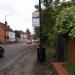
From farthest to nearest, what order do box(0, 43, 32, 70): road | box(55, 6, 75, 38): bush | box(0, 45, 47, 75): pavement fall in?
box(0, 43, 32, 70): road, box(0, 45, 47, 75): pavement, box(55, 6, 75, 38): bush

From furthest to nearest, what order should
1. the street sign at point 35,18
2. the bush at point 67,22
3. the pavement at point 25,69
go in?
the street sign at point 35,18 → the pavement at point 25,69 → the bush at point 67,22

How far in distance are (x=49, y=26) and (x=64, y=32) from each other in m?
19.9

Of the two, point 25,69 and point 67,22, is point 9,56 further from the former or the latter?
Result: point 67,22

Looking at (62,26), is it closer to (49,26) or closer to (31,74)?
(31,74)

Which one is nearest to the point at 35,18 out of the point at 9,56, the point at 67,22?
the point at 9,56

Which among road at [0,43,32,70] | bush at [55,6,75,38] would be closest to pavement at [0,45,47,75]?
road at [0,43,32,70]

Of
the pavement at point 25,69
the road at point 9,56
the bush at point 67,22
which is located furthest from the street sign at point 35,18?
the bush at point 67,22

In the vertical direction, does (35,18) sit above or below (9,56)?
above

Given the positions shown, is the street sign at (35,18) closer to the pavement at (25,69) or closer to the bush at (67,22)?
the pavement at (25,69)

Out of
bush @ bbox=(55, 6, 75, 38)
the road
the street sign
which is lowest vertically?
the road

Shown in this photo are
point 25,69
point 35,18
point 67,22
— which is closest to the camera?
point 67,22

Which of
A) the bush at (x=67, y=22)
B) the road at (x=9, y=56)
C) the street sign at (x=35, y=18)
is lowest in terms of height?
the road at (x=9, y=56)

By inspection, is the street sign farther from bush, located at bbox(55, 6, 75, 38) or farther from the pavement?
bush, located at bbox(55, 6, 75, 38)

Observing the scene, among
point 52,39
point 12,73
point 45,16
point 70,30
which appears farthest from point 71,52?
point 45,16
